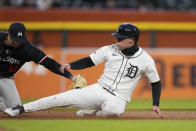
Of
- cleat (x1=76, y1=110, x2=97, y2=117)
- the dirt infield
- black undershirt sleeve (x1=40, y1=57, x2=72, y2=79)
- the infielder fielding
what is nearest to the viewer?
the infielder fielding

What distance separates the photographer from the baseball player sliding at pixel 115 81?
25.2 feet

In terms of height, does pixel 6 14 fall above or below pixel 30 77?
above

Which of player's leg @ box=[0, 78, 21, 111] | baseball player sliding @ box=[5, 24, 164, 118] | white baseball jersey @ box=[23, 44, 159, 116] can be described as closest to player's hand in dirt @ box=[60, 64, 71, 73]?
baseball player sliding @ box=[5, 24, 164, 118]

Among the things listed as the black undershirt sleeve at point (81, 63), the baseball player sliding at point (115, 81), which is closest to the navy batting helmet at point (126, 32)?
the baseball player sliding at point (115, 81)

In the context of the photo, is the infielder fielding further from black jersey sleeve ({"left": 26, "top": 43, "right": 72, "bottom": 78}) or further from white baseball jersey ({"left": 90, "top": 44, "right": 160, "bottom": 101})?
white baseball jersey ({"left": 90, "top": 44, "right": 160, "bottom": 101})

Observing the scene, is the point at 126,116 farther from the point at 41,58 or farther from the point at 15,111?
the point at 15,111

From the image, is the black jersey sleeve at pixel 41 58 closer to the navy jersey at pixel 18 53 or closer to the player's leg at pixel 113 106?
the navy jersey at pixel 18 53

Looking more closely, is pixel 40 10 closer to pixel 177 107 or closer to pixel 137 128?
pixel 177 107

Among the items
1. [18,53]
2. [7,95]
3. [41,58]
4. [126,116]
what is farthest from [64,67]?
[126,116]

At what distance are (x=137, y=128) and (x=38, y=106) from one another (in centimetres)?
168

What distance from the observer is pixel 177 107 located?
10.6 m

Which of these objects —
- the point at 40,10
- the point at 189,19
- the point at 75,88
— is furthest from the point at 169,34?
the point at 75,88

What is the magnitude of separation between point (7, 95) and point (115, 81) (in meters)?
1.90

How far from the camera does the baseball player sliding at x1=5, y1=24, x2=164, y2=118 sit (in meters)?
7.67
